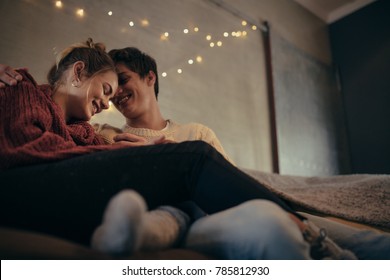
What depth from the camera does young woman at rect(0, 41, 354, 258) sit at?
0.56 metres

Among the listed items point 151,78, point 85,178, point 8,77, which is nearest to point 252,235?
point 85,178

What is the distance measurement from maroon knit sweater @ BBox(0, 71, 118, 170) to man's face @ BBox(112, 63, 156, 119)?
0.49 metres

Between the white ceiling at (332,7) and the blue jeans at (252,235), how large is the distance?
8.57 feet

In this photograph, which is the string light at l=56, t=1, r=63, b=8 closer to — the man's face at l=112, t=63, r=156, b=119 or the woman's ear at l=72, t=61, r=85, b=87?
the man's face at l=112, t=63, r=156, b=119

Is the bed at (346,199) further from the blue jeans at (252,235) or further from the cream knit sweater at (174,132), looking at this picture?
the blue jeans at (252,235)

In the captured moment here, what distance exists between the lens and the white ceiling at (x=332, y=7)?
2.71m

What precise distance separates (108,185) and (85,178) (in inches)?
1.5

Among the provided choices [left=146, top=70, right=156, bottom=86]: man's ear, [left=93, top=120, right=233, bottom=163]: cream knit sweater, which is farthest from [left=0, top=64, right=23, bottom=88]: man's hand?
[left=146, top=70, right=156, bottom=86]: man's ear

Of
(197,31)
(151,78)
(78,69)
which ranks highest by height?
(197,31)

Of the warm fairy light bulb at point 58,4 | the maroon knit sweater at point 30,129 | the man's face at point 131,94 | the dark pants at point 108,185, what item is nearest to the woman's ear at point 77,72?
the maroon knit sweater at point 30,129

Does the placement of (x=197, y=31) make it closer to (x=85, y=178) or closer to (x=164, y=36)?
(x=164, y=36)

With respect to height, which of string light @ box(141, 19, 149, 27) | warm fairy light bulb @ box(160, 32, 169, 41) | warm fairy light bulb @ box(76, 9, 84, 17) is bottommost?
warm fairy light bulb @ box(76, 9, 84, 17)

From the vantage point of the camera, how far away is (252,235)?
0.46 meters

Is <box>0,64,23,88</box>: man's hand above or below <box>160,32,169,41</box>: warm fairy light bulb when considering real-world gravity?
below
